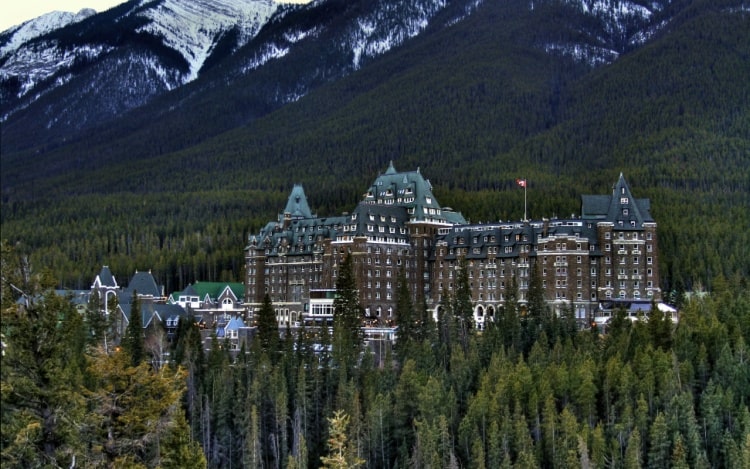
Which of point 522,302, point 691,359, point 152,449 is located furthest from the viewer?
point 522,302

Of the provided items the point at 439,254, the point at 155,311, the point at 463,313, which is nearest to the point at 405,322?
the point at 463,313

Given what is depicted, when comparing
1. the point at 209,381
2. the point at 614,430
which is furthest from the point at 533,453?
the point at 209,381

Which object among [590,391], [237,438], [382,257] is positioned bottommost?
[237,438]

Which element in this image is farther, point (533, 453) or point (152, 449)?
point (533, 453)

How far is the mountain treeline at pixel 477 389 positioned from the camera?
3593 inches

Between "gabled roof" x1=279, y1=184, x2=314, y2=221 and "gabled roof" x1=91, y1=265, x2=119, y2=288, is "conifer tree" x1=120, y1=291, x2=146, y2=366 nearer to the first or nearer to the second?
"gabled roof" x1=91, y1=265, x2=119, y2=288

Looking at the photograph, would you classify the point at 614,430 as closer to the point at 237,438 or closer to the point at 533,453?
the point at 533,453

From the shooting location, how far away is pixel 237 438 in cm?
11294

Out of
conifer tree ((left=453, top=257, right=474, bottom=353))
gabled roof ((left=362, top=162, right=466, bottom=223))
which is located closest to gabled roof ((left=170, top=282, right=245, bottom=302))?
gabled roof ((left=362, top=162, right=466, bottom=223))

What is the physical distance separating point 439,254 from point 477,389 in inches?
1747

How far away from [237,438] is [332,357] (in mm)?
15020

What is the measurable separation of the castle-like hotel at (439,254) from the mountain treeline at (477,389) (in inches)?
387

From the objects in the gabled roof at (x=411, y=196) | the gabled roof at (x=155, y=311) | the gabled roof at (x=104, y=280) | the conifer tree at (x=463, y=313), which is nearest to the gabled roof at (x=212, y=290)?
the gabled roof at (x=155, y=311)

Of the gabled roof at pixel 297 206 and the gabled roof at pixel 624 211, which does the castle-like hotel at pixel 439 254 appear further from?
the gabled roof at pixel 297 206
